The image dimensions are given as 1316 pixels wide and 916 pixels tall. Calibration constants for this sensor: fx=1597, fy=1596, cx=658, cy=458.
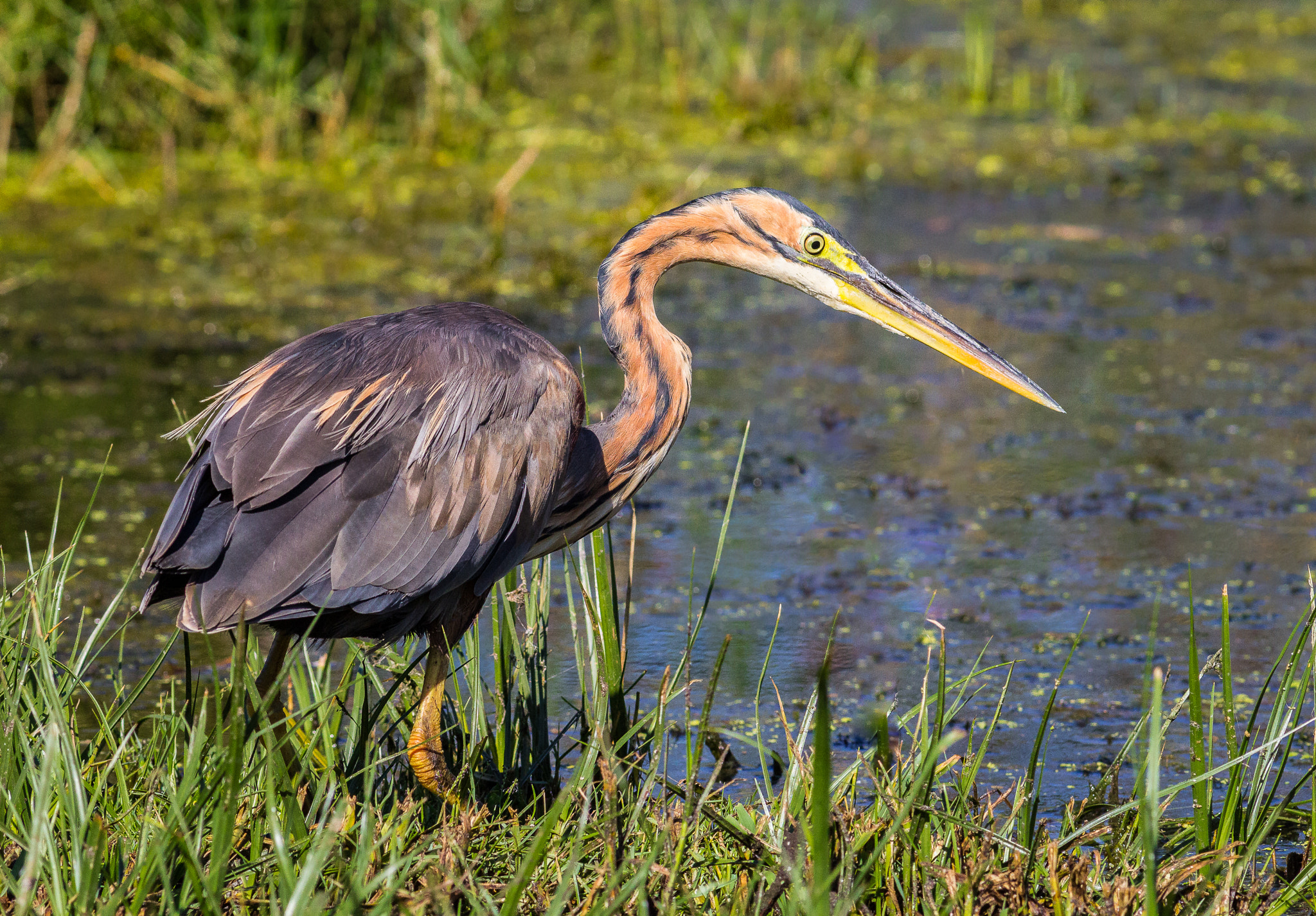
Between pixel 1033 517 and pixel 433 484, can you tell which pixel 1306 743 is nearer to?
pixel 1033 517

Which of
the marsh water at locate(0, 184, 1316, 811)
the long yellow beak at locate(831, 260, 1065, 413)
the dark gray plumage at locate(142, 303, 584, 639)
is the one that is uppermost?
the long yellow beak at locate(831, 260, 1065, 413)

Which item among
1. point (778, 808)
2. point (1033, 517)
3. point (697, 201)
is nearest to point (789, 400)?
point (1033, 517)

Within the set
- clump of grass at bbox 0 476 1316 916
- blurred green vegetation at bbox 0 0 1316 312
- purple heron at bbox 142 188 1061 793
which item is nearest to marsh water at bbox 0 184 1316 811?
blurred green vegetation at bbox 0 0 1316 312

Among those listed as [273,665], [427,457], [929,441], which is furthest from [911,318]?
[929,441]

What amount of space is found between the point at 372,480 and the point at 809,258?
135cm

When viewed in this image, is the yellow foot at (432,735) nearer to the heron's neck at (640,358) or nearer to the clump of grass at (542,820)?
the clump of grass at (542,820)

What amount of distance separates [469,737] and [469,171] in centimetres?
631

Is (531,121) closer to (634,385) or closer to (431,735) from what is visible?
(634,385)

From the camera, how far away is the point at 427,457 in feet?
11.8

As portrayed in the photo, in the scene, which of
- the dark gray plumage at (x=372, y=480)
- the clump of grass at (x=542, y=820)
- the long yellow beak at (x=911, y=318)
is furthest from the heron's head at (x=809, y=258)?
the clump of grass at (x=542, y=820)

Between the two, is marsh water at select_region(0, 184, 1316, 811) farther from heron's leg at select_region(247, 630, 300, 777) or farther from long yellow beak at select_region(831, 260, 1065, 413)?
heron's leg at select_region(247, 630, 300, 777)

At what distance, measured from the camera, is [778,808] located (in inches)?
130

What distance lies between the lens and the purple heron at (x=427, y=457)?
11.1 ft

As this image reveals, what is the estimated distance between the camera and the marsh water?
16.4 feet
